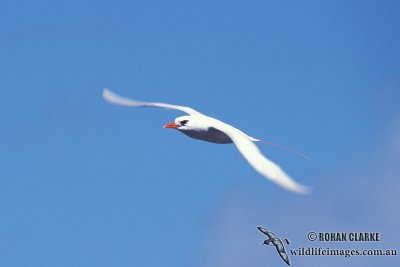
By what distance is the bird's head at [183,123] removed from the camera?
48.3 ft

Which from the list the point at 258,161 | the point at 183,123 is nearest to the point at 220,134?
the point at 183,123

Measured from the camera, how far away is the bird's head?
1472 centimetres

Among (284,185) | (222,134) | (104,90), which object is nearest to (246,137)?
(222,134)

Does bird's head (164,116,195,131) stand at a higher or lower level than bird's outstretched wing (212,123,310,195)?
higher

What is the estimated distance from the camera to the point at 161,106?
645 inches

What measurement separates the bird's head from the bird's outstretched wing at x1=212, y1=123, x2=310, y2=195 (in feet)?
2.06

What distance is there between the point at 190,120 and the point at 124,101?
238 cm

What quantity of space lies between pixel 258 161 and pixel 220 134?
2.83 metres

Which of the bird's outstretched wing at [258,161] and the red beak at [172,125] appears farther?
the red beak at [172,125]

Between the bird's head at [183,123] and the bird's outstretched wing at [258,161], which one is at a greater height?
the bird's head at [183,123]

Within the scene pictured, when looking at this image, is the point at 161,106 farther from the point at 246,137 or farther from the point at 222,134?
the point at 246,137

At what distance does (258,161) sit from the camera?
11625 millimetres

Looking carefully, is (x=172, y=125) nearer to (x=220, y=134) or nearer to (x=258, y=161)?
(x=220, y=134)

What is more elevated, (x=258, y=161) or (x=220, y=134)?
(x=220, y=134)
